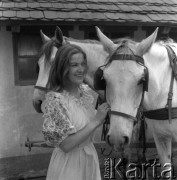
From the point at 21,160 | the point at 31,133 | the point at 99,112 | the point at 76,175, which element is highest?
the point at 99,112

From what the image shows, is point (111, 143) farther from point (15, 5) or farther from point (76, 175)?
point (15, 5)

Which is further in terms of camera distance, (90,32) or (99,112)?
(90,32)

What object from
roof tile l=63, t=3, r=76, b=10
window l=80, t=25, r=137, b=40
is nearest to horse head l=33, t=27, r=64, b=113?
roof tile l=63, t=3, r=76, b=10

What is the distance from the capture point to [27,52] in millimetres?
5066

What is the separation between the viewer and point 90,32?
17.1 feet

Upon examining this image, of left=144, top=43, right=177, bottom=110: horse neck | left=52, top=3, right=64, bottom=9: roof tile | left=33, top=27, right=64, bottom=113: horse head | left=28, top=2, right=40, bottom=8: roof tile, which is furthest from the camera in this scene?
left=52, top=3, right=64, bottom=9: roof tile

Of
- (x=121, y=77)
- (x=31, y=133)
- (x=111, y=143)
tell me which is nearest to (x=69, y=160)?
(x=111, y=143)

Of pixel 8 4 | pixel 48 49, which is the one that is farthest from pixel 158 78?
pixel 8 4

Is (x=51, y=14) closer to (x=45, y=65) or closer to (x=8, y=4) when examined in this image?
(x=8, y=4)

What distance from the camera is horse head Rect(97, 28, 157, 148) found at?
77.7 inches

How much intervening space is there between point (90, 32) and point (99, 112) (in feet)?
11.8

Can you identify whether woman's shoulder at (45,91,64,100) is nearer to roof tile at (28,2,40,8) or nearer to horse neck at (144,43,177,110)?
horse neck at (144,43,177,110)

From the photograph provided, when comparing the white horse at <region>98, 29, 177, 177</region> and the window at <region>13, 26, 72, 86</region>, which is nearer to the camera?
the white horse at <region>98, 29, 177, 177</region>

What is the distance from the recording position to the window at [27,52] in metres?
4.94
